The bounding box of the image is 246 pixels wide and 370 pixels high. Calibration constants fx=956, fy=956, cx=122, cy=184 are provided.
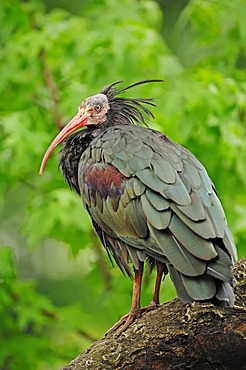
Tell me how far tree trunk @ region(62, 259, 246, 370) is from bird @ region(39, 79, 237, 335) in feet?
0.50

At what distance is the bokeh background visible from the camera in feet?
22.2

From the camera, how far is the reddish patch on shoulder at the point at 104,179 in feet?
15.8

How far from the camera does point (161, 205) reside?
445 centimetres

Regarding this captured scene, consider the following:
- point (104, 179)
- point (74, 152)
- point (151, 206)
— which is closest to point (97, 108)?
point (74, 152)

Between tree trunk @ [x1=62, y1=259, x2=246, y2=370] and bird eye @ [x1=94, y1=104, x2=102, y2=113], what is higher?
bird eye @ [x1=94, y1=104, x2=102, y2=113]

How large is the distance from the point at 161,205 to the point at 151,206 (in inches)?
2.8

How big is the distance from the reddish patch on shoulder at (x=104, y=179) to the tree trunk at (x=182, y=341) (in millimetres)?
683

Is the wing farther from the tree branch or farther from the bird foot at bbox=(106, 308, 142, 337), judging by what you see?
the tree branch

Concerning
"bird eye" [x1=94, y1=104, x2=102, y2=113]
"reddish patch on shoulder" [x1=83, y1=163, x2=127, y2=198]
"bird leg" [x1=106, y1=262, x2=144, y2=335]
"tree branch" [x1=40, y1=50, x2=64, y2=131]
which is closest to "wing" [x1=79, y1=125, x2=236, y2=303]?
"reddish patch on shoulder" [x1=83, y1=163, x2=127, y2=198]

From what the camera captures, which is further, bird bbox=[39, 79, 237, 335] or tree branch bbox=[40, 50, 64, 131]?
tree branch bbox=[40, 50, 64, 131]

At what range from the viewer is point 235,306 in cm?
417

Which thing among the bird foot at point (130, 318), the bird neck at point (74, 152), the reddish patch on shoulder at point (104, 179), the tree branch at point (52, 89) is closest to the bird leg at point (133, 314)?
the bird foot at point (130, 318)

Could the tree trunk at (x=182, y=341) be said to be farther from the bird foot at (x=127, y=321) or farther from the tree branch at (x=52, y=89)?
the tree branch at (x=52, y=89)

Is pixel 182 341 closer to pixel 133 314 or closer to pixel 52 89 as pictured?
pixel 133 314
